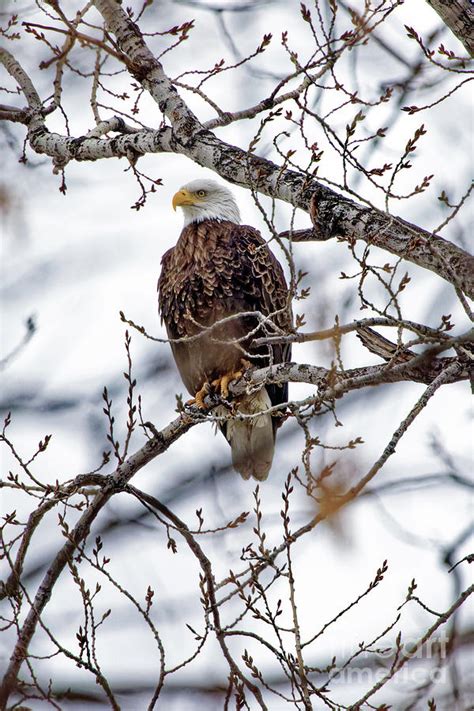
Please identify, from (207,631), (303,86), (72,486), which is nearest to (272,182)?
(303,86)

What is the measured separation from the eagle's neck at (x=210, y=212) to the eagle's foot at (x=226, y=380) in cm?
110

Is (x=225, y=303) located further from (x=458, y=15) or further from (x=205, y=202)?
(x=458, y=15)

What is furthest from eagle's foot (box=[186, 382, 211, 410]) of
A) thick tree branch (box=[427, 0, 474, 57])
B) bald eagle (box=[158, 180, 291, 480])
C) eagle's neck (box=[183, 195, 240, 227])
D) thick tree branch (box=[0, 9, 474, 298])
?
thick tree branch (box=[427, 0, 474, 57])

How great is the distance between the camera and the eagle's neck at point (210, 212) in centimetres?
609

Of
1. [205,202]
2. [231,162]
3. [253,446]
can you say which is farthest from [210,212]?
[231,162]

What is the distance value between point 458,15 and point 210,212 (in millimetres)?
2876

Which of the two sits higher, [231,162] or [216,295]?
[216,295]

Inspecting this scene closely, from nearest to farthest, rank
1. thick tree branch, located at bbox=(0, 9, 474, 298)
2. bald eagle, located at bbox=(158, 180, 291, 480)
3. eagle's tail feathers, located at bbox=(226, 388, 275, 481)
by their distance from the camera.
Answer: thick tree branch, located at bbox=(0, 9, 474, 298), bald eagle, located at bbox=(158, 180, 291, 480), eagle's tail feathers, located at bbox=(226, 388, 275, 481)

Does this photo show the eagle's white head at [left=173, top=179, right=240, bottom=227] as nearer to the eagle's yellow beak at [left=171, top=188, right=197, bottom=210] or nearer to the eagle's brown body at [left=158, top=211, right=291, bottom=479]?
the eagle's yellow beak at [left=171, top=188, right=197, bottom=210]

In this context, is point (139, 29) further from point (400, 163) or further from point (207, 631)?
point (207, 631)

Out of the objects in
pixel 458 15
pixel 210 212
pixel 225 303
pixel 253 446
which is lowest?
pixel 458 15

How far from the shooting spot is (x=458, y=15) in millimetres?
3426

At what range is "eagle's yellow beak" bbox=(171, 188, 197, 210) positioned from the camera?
Result: 241 inches

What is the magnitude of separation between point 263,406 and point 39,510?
224 centimetres
